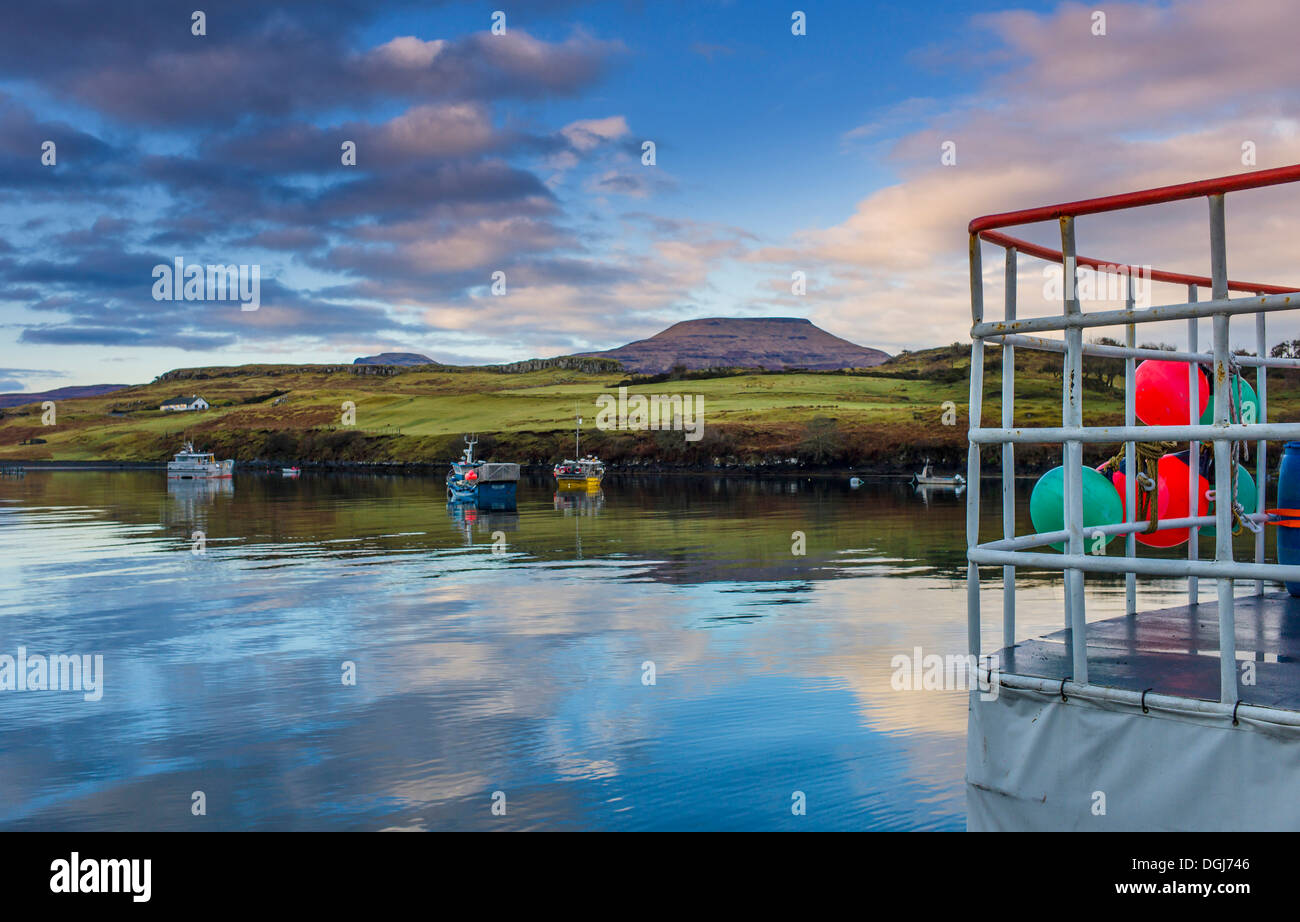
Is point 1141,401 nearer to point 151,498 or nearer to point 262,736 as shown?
point 262,736

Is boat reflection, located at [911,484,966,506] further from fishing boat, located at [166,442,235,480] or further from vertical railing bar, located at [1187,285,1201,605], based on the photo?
fishing boat, located at [166,442,235,480]

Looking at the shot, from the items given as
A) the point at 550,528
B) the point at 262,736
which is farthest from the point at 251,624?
the point at 550,528

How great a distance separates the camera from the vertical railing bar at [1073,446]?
6887 millimetres

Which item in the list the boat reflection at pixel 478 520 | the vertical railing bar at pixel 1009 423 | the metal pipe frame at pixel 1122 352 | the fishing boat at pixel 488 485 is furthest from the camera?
the fishing boat at pixel 488 485

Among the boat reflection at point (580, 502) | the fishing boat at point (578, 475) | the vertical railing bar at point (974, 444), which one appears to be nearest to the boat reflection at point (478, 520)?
the boat reflection at point (580, 502)

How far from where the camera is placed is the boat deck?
693 centimetres

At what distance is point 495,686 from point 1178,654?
1232 centimetres

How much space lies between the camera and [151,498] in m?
88.9

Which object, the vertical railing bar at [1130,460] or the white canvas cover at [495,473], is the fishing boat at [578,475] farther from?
the vertical railing bar at [1130,460]

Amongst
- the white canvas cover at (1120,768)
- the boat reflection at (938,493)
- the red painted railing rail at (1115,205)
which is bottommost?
the boat reflection at (938,493)

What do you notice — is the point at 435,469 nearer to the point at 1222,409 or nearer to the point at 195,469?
the point at 195,469

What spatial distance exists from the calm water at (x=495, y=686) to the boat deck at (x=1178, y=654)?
3.31 metres

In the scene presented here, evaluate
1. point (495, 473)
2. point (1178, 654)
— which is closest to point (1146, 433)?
point (1178, 654)

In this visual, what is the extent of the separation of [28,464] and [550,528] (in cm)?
17616
